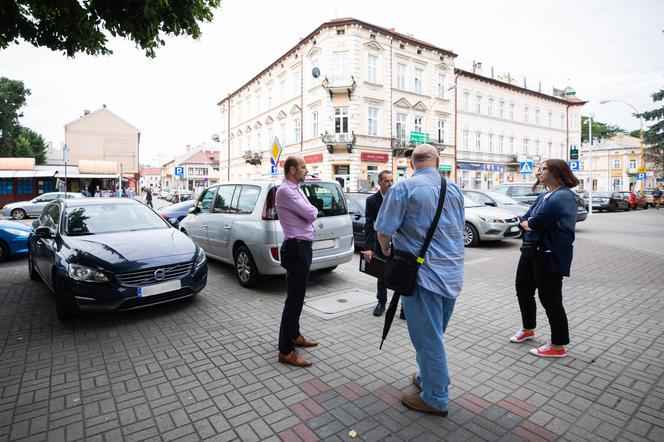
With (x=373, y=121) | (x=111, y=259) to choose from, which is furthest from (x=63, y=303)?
(x=373, y=121)

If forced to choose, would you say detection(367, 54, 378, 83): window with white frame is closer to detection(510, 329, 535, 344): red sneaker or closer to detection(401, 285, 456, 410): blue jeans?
detection(510, 329, 535, 344): red sneaker

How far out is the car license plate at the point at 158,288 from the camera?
15.9 feet

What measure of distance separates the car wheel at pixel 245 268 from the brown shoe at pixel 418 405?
3.87m

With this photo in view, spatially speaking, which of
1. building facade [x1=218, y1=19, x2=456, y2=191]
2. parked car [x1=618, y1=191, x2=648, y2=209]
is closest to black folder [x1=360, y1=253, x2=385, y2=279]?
building facade [x1=218, y1=19, x2=456, y2=191]

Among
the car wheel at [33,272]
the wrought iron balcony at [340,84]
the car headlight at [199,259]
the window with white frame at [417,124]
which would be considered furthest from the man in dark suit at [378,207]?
the window with white frame at [417,124]

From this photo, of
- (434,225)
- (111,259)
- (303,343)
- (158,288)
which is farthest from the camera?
(158,288)

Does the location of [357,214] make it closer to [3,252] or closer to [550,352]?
[550,352]

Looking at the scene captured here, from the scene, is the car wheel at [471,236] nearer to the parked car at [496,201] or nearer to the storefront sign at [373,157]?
the parked car at [496,201]

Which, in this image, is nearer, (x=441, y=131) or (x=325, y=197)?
(x=325, y=197)

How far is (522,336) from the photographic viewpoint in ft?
14.0

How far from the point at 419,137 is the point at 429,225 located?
94.5ft

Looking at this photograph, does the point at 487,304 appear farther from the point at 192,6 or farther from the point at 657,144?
the point at 657,144

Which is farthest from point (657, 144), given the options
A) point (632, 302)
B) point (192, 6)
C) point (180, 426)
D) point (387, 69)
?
point (180, 426)

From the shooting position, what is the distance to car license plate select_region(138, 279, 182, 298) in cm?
483
